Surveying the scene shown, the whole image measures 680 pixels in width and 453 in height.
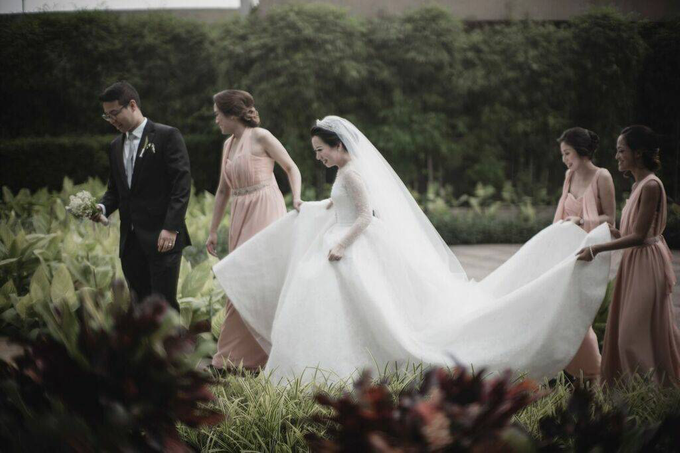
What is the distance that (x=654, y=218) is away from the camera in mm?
3541

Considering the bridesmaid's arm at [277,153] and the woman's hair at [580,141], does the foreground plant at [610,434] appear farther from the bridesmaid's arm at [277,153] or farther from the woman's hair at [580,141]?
the bridesmaid's arm at [277,153]

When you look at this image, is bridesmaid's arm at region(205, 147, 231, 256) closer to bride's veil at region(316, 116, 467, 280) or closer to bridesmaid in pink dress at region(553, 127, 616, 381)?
bride's veil at region(316, 116, 467, 280)

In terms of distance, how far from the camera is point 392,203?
4344mm

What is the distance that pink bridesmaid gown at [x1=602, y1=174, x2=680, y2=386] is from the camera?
3.50 metres

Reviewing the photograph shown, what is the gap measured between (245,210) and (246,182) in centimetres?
20

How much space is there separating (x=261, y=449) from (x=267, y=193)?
7.97ft

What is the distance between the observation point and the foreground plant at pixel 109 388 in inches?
64.8

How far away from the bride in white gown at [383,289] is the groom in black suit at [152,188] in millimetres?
365

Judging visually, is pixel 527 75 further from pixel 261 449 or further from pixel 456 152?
pixel 261 449

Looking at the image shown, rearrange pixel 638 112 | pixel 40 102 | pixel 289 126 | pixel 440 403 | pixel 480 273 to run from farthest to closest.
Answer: pixel 40 102
pixel 638 112
pixel 289 126
pixel 480 273
pixel 440 403

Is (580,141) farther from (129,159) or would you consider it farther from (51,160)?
(51,160)

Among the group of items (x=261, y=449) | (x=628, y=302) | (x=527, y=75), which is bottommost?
→ (x=261, y=449)

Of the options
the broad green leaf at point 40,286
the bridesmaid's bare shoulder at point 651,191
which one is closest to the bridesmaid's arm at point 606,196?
the bridesmaid's bare shoulder at point 651,191

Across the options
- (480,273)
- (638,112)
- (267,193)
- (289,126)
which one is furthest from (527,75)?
(267,193)
